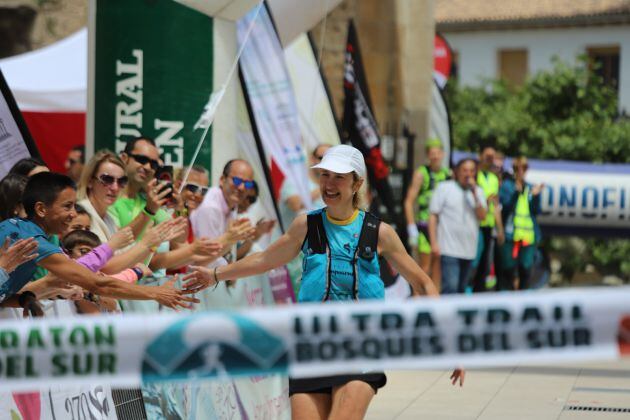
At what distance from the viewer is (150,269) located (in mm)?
6953

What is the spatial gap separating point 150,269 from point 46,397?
179cm

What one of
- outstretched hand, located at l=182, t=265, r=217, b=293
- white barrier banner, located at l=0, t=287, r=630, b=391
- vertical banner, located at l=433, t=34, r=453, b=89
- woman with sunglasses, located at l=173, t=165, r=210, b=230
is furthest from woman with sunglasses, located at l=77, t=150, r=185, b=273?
vertical banner, located at l=433, t=34, r=453, b=89

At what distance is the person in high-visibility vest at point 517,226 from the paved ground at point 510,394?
3559 millimetres

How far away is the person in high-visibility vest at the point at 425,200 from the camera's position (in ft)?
42.8

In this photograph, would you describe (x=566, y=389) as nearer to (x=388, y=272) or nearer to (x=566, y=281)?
(x=388, y=272)

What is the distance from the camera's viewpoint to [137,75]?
8.16m

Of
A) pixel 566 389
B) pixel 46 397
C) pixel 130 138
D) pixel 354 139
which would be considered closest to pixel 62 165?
pixel 354 139

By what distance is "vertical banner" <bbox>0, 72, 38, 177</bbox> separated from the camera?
22.4 ft

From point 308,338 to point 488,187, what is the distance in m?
10.5

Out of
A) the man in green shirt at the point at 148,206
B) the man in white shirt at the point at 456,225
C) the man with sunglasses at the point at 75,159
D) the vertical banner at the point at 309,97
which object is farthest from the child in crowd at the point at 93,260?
the vertical banner at the point at 309,97

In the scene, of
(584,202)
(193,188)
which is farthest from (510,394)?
(584,202)

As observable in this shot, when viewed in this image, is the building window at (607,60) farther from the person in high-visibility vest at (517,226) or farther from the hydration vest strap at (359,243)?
the hydration vest strap at (359,243)

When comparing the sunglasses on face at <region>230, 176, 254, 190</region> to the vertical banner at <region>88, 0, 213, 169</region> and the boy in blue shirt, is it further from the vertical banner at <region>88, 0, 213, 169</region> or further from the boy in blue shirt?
the boy in blue shirt

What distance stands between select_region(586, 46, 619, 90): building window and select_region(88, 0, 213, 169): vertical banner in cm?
3310
